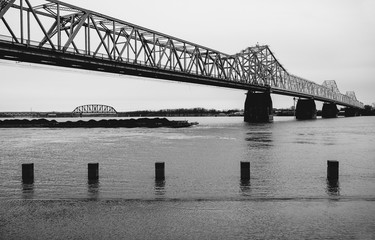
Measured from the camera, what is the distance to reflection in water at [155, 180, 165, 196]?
12906 millimetres

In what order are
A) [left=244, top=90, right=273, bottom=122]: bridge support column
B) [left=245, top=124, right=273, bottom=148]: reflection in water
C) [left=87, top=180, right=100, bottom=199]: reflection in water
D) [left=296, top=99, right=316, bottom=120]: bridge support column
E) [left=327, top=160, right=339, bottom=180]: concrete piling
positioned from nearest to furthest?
[left=87, top=180, right=100, bottom=199]: reflection in water → [left=327, top=160, right=339, bottom=180]: concrete piling → [left=245, top=124, right=273, bottom=148]: reflection in water → [left=244, top=90, right=273, bottom=122]: bridge support column → [left=296, top=99, right=316, bottom=120]: bridge support column

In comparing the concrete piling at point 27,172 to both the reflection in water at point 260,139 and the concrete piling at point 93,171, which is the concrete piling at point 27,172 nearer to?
the concrete piling at point 93,171

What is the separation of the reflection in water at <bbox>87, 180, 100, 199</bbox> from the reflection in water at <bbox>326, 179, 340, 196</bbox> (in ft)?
25.0

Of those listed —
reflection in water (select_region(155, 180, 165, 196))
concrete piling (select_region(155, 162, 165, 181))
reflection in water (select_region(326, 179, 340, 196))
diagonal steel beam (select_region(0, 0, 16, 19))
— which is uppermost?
diagonal steel beam (select_region(0, 0, 16, 19))

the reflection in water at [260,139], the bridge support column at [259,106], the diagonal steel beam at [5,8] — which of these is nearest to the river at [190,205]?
the reflection in water at [260,139]

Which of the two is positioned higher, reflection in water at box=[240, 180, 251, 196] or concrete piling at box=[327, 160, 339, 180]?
concrete piling at box=[327, 160, 339, 180]

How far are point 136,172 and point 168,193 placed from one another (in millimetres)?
5981

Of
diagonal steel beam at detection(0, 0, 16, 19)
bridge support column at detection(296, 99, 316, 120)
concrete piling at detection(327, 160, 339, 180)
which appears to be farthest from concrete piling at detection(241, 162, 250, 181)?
bridge support column at detection(296, 99, 316, 120)

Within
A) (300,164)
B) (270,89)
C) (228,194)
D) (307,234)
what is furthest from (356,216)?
(270,89)

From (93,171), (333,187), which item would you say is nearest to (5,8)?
(93,171)

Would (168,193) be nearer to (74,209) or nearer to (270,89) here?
(74,209)

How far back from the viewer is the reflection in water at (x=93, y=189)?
12.3 metres

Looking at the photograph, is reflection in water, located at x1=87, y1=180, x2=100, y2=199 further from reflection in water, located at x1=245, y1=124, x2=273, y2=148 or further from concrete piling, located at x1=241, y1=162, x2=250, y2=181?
reflection in water, located at x1=245, y1=124, x2=273, y2=148

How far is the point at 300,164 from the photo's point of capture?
72.1 ft
